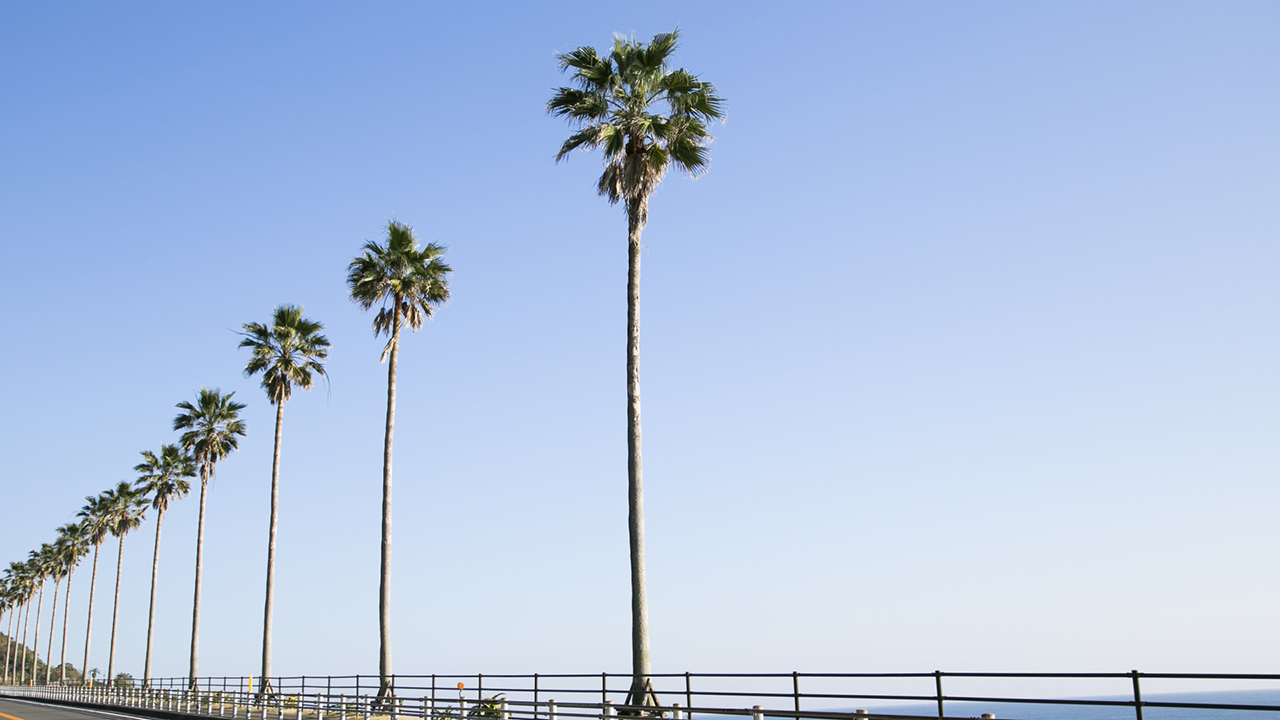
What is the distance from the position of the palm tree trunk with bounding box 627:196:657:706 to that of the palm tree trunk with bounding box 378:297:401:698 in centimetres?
1213

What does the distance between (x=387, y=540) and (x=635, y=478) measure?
49.3ft

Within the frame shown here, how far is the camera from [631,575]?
21.5 metres

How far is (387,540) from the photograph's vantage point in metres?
34.3

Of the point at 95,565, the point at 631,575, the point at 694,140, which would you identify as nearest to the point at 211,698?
the point at 631,575

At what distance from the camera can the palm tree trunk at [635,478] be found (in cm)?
2028

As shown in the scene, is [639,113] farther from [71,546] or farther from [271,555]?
[71,546]

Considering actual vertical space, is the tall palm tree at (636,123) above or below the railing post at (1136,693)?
above

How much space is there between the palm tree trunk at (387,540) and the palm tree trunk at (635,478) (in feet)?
39.8

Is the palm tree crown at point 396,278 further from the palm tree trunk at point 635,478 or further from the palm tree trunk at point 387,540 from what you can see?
the palm tree trunk at point 635,478

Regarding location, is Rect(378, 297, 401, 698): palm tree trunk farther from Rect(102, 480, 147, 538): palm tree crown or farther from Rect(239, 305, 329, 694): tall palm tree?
Rect(102, 480, 147, 538): palm tree crown

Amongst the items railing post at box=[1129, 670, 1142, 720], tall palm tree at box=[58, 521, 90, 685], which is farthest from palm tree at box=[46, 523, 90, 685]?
railing post at box=[1129, 670, 1142, 720]

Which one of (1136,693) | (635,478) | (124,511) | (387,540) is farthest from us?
(124,511)

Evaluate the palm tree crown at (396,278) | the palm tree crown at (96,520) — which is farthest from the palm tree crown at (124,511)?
the palm tree crown at (396,278)

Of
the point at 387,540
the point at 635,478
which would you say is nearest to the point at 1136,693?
the point at 635,478
